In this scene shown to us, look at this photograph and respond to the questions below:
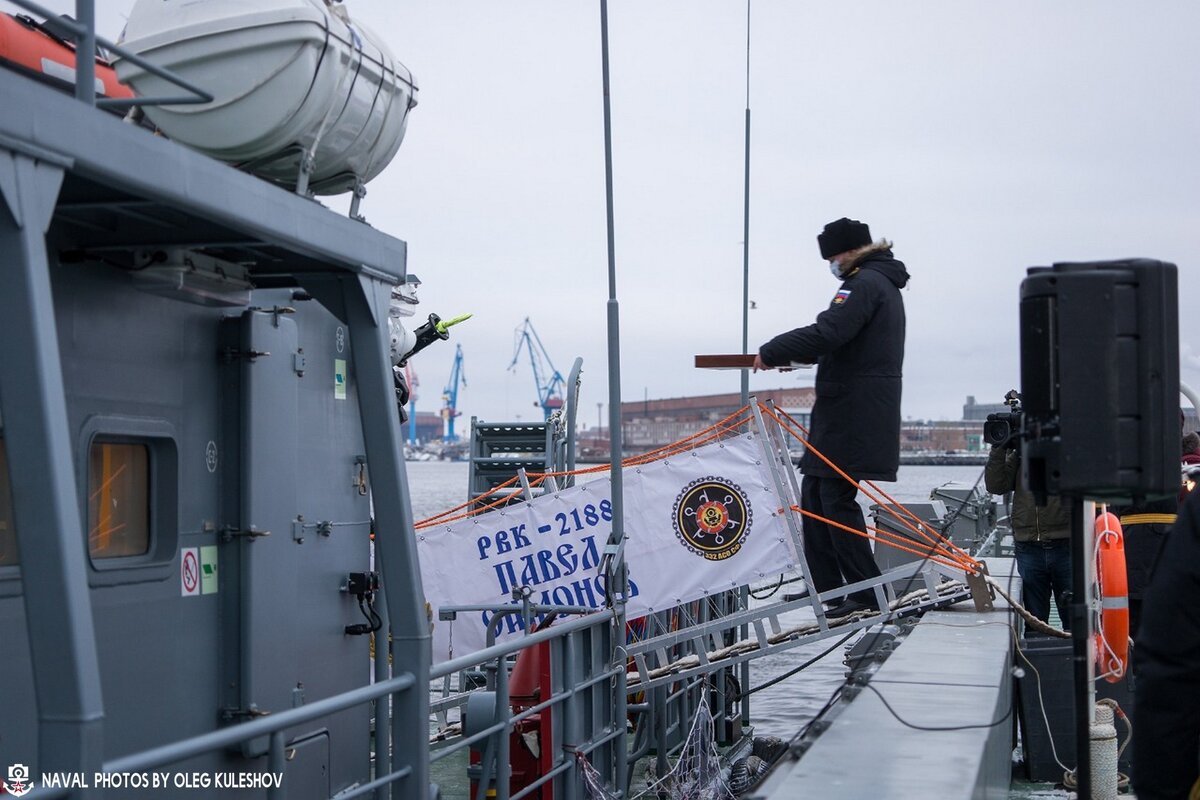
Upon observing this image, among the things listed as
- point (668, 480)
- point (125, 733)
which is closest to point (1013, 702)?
point (668, 480)

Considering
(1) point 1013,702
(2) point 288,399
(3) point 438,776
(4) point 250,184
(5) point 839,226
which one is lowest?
(3) point 438,776

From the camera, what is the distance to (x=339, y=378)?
655cm

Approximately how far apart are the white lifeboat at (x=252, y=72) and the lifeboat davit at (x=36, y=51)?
1.29ft

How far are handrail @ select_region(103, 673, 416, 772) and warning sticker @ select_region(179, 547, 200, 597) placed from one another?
1030 mm

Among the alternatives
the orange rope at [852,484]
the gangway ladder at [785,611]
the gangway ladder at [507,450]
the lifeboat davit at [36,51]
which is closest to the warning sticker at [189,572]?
the lifeboat davit at [36,51]

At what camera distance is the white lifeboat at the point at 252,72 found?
4570mm

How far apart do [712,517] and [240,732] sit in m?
5.06

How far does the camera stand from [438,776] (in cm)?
991

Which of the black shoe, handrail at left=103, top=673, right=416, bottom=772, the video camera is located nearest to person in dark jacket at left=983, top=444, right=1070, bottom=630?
the video camera

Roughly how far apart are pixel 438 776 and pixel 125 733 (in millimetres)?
5426

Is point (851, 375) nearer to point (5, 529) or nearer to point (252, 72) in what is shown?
point (252, 72)

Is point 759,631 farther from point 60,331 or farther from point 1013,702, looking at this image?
point 60,331

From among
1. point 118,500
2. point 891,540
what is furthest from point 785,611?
point 118,500

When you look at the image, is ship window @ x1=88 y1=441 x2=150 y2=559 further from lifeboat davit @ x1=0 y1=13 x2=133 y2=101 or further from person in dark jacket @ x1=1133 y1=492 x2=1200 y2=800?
person in dark jacket @ x1=1133 y1=492 x2=1200 y2=800
